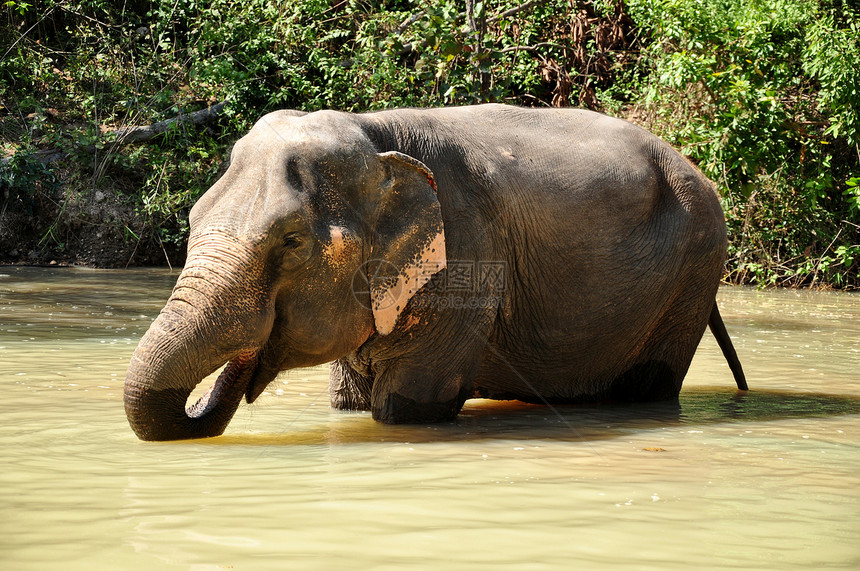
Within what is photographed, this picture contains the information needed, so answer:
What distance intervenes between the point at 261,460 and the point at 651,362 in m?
2.74

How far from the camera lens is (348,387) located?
548 centimetres

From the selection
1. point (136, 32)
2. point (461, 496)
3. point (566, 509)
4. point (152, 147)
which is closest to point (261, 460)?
point (461, 496)

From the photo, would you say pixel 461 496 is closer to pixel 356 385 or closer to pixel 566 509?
pixel 566 509

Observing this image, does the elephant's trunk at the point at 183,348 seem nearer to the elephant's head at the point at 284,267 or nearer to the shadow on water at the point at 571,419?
the elephant's head at the point at 284,267

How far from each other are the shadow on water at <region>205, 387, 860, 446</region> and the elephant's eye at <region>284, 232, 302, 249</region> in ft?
2.76

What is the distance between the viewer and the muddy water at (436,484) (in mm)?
2818

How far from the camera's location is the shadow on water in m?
4.66

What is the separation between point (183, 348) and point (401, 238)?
3.81 feet

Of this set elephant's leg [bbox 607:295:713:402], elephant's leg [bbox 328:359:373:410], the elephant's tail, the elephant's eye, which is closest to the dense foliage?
the elephant's tail

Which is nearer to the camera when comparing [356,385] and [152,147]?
[356,385]

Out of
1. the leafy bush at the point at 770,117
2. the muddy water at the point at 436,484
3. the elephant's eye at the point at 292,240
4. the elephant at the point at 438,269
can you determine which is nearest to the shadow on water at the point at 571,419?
the muddy water at the point at 436,484

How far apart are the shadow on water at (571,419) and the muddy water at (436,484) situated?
21 millimetres

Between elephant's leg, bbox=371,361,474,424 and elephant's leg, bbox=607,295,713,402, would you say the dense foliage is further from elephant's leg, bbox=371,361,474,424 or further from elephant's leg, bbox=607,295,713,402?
elephant's leg, bbox=371,361,474,424

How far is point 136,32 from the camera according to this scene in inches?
673
